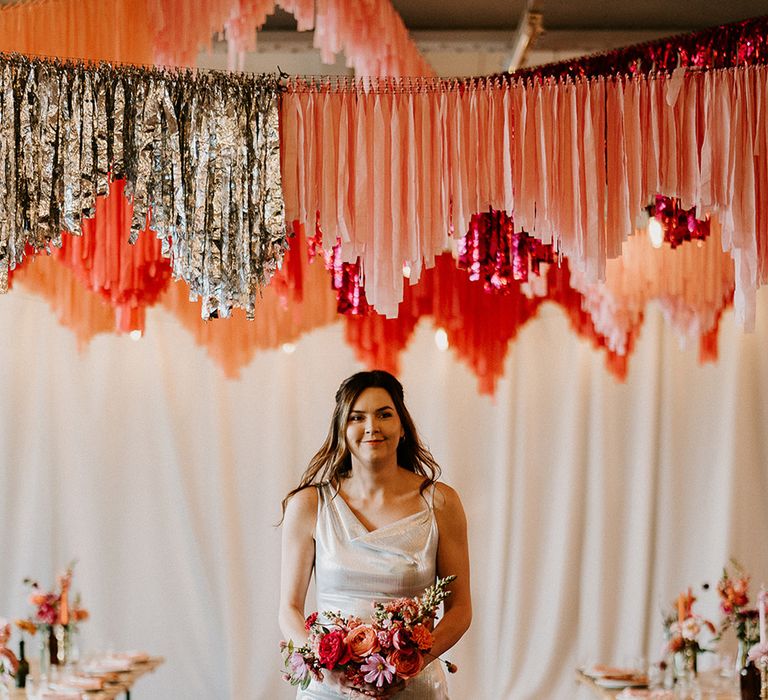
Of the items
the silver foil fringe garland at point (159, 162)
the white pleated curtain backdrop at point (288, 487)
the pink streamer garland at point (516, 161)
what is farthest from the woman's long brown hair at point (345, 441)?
the white pleated curtain backdrop at point (288, 487)

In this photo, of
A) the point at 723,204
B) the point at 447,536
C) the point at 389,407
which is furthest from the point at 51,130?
the point at 723,204

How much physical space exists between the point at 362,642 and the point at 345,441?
2.25 feet

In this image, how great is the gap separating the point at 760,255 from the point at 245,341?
130 inches

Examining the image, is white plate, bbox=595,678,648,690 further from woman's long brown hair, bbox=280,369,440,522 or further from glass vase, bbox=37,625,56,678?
glass vase, bbox=37,625,56,678

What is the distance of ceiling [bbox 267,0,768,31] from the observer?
5180mm

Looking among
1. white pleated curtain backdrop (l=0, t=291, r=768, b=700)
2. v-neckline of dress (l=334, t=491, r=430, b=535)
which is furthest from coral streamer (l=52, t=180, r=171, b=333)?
v-neckline of dress (l=334, t=491, r=430, b=535)

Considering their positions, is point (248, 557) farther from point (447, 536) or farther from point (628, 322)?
point (447, 536)

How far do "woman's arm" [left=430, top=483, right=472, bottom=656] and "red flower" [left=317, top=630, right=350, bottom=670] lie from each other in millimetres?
419

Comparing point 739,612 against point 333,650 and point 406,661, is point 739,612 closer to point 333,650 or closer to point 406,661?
point 406,661

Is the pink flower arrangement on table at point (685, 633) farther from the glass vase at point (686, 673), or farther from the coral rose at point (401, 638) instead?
the coral rose at point (401, 638)

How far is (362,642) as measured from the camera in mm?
2461

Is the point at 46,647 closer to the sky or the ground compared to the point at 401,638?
closer to the ground

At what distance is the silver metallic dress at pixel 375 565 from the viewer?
2859 millimetres

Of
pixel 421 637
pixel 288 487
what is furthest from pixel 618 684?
pixel 288 487
